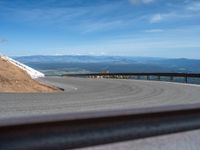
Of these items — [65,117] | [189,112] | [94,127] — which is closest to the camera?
[65,117]

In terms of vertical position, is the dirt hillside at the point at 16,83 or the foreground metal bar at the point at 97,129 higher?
the foreground metal bar at the point at 97,129

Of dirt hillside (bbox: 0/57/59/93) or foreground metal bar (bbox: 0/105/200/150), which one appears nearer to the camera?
foreground metal bar (bbox: 0/105/200/150)

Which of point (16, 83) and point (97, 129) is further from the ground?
point (97, 129)

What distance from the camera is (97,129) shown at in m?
4.36

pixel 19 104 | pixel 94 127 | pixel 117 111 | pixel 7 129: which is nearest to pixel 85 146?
pixel 94 127

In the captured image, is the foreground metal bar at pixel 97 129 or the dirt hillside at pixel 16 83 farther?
the dirt hillside at pixel 16 83

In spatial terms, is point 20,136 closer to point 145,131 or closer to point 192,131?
point 145,131

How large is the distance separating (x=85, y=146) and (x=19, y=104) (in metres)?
13.4

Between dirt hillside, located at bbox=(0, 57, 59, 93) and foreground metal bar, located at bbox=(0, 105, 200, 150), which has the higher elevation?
foreground metal bar, located at bbox=(0, 105, 200, 150)

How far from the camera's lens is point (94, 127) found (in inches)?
171

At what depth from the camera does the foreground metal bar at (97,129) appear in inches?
150

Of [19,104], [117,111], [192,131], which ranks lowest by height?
[19,104]

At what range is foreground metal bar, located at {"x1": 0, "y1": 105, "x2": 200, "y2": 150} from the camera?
3820 millimetres

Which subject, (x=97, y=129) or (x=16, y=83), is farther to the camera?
(x=16, y=83)
